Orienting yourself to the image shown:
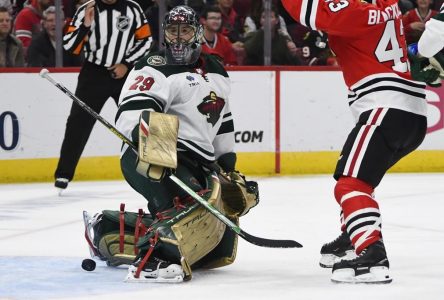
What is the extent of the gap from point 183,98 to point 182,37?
9.3 inches

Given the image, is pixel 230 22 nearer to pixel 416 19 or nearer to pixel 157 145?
pixel 416 19

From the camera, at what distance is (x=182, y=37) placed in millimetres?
4766

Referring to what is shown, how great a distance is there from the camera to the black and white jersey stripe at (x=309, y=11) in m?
4.46

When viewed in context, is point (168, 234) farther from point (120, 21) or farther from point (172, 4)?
point (172, 4)

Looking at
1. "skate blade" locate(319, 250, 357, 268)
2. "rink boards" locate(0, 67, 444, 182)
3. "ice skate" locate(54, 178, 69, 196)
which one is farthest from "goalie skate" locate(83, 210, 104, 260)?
"rink boards" locate(0, 67, 444, 182)

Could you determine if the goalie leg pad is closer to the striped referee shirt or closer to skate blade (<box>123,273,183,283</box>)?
skate blade (<box>123,273,183,283</box>)

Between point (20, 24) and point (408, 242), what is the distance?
3.79m

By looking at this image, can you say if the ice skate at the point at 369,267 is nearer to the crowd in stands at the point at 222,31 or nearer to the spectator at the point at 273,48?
the crowd in stands at the point at 222,31

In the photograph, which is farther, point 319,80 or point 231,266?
point 319,80

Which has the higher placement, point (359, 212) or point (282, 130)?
point (359, 212)

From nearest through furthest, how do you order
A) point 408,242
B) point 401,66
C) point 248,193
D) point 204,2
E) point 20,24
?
point 401,66 < point 248,193 < point 408,242 < point 20,24 < point 204,2

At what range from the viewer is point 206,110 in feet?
15.6

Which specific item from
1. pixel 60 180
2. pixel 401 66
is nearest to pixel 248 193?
pixel 401 66

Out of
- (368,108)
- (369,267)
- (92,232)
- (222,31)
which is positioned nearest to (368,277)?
(369,267)
